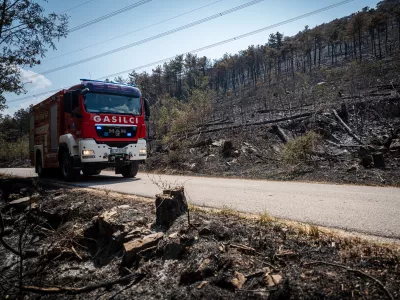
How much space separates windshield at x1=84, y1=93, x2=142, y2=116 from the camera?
877 centimetres

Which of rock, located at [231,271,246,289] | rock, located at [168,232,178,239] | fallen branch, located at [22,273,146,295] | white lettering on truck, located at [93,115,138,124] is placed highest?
white lettering on truck, located at [93,115,138,124]

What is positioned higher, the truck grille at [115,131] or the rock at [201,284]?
the truck grille at [115,131]

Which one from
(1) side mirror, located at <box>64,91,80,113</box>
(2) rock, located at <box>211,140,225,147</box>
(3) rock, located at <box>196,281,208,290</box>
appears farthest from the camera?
(2) rock, located at <box>211,140,225,147</box>

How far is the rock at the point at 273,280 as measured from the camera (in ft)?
7.19

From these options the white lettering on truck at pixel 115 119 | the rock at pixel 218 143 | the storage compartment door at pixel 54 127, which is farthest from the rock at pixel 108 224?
the rock at pixel 218 143

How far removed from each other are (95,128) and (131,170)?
8.08ft

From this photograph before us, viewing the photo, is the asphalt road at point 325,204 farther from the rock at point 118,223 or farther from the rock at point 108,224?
the rock at point 108,224

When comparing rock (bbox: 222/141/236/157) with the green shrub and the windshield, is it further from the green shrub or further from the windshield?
the windshield

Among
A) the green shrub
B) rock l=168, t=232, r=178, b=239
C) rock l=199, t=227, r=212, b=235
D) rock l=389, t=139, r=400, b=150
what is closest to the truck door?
rock l=168, t=232, r=178, b=239

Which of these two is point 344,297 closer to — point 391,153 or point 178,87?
point 391,153

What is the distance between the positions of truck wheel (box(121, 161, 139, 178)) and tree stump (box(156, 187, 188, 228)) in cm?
670

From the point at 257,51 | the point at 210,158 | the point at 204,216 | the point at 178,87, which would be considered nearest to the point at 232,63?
the point at 257,51

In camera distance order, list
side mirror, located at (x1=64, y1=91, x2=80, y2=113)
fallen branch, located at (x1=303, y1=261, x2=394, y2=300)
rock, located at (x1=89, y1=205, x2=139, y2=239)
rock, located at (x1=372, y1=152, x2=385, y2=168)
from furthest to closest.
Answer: side mirror, located at (x1=64, y1=91, x2=80, y2=113)
rock, located at (x1=372, y1=152, x2=385, y2=168)
rock, located at (x1=89, y1=205, x2=139, y2=239)
fallen branch, located at (x1=303, y1=261, x2=394, y2=300)

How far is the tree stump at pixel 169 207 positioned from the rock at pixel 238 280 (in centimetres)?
155
